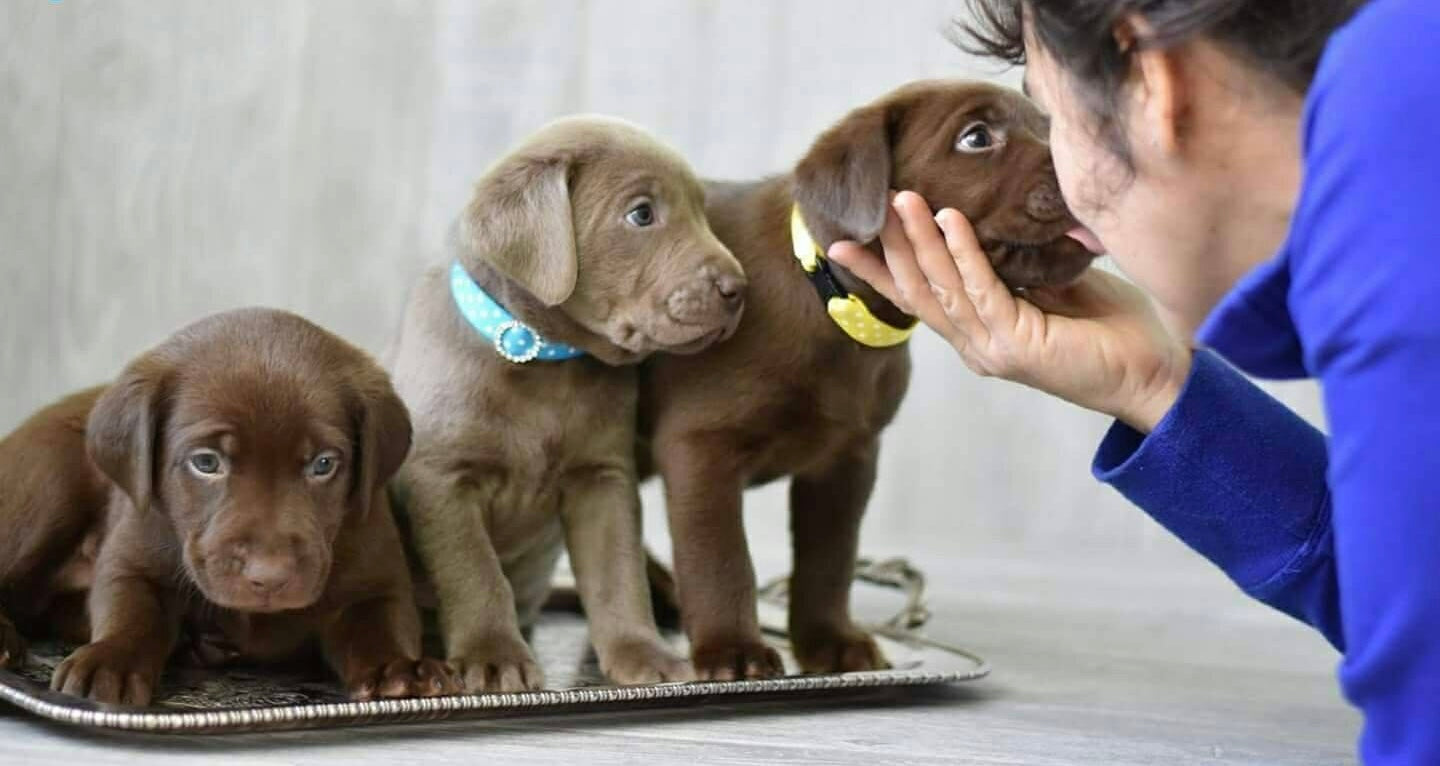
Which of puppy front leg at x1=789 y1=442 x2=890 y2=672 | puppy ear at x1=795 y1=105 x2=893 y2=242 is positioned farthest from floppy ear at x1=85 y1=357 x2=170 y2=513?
puppy front leg at x1=789 y1=442 x2=890 y2=672

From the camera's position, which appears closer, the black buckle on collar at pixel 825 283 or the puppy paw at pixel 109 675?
the puppy paw at pixel 109 675

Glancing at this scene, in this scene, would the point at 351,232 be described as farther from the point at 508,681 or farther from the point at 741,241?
the point at 508,681

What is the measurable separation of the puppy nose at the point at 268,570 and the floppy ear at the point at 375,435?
205mm

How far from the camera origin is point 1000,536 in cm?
529

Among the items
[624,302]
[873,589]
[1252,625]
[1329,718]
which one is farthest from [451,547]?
[1252,625]

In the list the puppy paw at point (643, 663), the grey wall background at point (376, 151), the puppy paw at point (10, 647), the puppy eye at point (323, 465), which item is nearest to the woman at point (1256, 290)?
the puppy paw at point (643, 663)

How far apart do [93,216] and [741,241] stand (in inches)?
114

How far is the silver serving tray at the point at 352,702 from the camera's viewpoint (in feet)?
6.29

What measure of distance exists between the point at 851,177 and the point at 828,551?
60 centimetres

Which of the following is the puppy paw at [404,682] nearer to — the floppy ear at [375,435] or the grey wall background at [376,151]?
the floppy ear at [375,435]

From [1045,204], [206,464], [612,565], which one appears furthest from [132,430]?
[1045,204]

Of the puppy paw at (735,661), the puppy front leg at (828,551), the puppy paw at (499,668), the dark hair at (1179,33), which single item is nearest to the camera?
the dark hair at (1179,33)

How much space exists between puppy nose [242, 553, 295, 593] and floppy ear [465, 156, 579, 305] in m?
0.54

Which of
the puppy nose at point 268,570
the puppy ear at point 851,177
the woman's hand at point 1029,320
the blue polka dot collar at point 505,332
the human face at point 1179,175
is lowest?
the puppy nose at point 268,570
